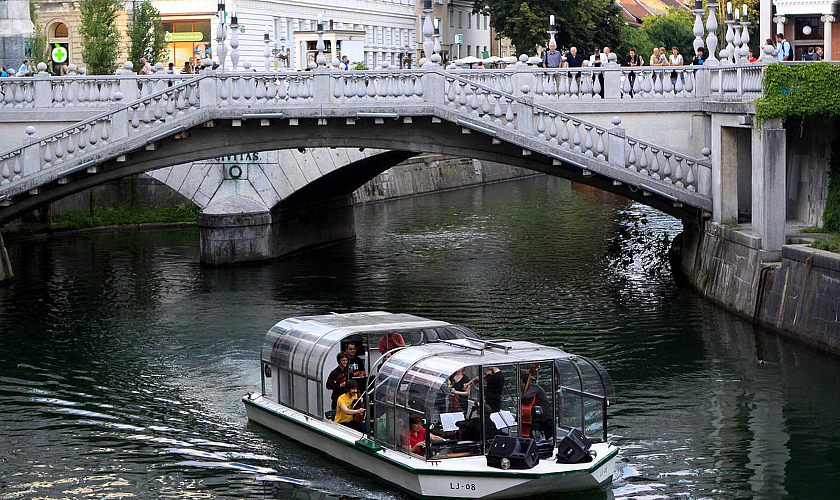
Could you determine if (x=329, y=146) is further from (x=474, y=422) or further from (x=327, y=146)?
(x=474, y=422)

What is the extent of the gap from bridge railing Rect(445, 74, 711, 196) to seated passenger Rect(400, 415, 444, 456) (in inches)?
648

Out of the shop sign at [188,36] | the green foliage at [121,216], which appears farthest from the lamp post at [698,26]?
the shop sign at [188,36]

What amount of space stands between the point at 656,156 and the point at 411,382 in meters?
17.1

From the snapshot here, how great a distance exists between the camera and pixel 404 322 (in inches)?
1091

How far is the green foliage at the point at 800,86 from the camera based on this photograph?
35094 millimetres

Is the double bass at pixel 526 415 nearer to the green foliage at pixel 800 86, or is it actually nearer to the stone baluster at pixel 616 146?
the green foliage at pixel 800 86

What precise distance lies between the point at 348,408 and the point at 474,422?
313cm

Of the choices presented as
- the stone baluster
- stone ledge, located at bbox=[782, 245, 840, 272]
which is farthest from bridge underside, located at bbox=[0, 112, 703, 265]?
stone ledge, located at bbox=[782, 245, 840, 272]

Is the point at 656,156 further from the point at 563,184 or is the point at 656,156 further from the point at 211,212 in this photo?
the point at 563,184

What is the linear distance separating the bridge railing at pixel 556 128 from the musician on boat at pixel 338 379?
1398cm

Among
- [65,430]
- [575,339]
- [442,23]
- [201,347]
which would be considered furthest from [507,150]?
[442,23]

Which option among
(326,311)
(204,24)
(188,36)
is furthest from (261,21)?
(326,311)

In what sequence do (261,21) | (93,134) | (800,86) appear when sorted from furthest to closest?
(261,21), (93,134), (800,86)

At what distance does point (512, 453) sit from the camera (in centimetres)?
2273
